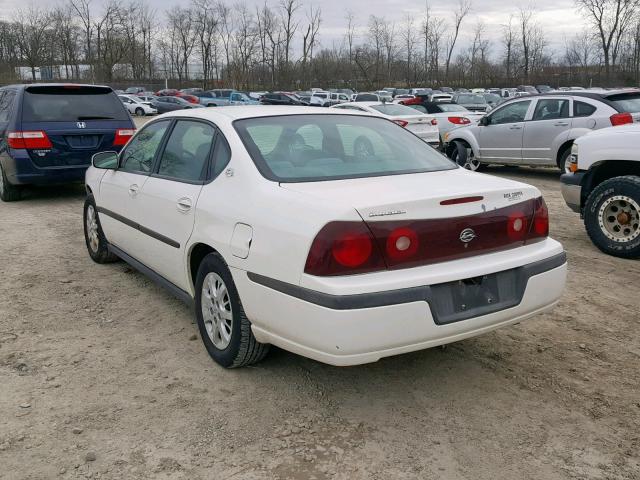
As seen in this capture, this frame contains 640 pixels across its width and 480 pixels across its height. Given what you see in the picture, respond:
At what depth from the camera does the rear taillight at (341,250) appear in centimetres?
278

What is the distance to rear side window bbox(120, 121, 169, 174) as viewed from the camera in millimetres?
4547

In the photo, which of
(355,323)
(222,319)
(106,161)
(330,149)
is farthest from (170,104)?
(355,323)

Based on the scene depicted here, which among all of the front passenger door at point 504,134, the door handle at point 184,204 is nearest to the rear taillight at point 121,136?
the door handle at point 184,204

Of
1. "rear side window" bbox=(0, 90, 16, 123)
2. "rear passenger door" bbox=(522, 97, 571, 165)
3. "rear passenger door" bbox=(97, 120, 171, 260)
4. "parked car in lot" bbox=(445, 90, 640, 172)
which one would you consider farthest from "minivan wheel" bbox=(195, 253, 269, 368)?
A: "rear passenger door" bbox=(522, 97, 571, 165)

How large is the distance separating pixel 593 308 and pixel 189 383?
3073mm

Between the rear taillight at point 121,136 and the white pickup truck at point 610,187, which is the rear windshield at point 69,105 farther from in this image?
the white pickup truck at point 610,187

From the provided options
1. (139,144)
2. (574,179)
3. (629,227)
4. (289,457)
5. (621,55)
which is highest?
(621,55)

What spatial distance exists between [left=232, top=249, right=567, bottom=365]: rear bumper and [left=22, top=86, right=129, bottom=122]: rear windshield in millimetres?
6809

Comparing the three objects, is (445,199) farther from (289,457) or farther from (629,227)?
(629,227)

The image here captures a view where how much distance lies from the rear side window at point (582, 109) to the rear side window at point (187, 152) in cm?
827

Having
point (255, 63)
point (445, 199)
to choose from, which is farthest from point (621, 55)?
point (445, 199)

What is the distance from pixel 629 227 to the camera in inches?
233

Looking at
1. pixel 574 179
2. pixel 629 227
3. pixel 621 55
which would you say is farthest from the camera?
pixel 621 55

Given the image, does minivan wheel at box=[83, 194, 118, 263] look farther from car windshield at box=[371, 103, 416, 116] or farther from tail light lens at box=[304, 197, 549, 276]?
car windshield at box=[371, 103, 416, 116]
